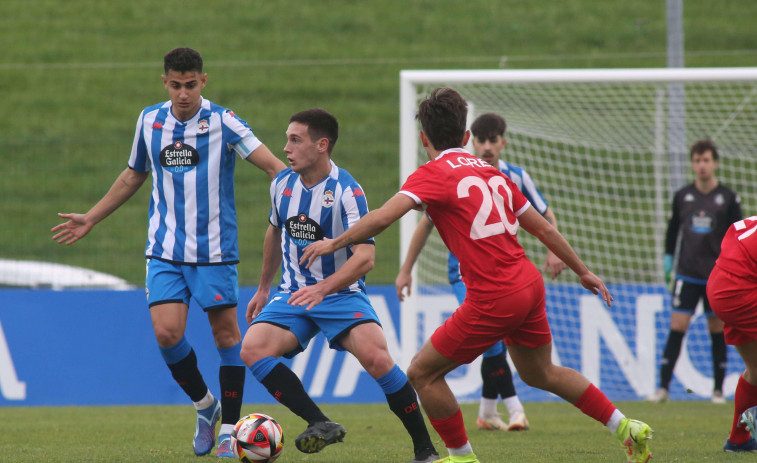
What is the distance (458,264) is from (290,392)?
2.15 meters

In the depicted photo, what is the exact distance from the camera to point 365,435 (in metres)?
6.34

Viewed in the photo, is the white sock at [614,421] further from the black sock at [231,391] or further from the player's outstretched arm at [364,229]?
the black sock at [231,391]

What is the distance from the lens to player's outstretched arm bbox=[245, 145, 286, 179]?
17.4ft

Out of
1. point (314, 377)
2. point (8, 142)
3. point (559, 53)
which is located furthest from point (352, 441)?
point (559, 53)

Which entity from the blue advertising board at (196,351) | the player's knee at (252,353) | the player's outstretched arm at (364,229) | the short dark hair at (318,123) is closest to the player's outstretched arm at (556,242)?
the player's outstretched arm at (364,229)

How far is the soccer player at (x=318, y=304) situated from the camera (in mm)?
4660

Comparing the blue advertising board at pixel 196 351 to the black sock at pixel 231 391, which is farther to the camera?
the blue advertising board at pixel 196 351

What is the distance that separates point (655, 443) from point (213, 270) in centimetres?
286

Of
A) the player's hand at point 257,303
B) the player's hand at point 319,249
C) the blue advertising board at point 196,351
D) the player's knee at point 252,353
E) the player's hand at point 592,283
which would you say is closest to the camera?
the player's hand at point 319,249

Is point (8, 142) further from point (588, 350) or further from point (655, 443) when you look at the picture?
point (655, 443)

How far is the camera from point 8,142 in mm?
10320

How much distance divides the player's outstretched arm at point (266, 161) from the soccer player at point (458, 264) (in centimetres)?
147

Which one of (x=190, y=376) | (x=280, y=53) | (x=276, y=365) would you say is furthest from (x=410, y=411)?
(x=280, y=53)

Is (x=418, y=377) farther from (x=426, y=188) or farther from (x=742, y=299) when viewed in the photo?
(x=742, y=299)
